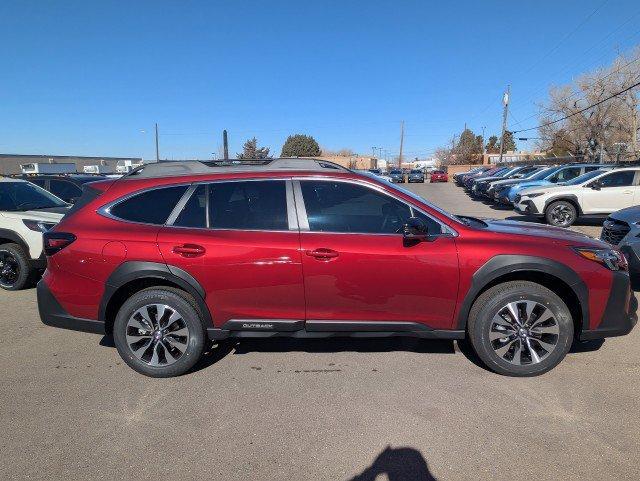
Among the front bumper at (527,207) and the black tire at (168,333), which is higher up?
the front bumper at (527,207)

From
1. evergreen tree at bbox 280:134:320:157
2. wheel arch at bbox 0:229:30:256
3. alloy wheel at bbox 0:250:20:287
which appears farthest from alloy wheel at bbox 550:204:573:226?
evergreen tree at bbox 280:134:320:157

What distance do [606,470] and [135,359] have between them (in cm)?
347

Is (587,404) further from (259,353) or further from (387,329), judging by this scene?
(259,353)

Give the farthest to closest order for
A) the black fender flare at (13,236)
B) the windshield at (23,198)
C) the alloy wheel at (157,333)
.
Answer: the windshield at (23,198)
the black fender flare at (13,236)
the alloy wheel at (157,333)

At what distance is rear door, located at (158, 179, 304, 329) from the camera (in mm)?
3475

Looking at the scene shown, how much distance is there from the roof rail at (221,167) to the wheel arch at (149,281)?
35.0 inches

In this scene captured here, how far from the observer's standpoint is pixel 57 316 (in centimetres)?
374

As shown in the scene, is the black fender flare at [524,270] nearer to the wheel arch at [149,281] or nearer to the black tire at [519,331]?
the black tire at [519,331]

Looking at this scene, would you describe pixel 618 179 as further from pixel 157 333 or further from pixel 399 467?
pixel 157 333

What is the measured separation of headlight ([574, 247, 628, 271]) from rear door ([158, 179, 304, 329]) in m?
2.33

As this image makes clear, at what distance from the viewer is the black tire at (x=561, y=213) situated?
38.2ft

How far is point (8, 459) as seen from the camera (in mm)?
2680

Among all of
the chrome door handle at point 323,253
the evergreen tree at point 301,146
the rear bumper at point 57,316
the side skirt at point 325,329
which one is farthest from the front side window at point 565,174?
the evergreen tree at point 301,146

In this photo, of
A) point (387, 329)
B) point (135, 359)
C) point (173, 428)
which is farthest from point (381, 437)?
point (135, 359)
